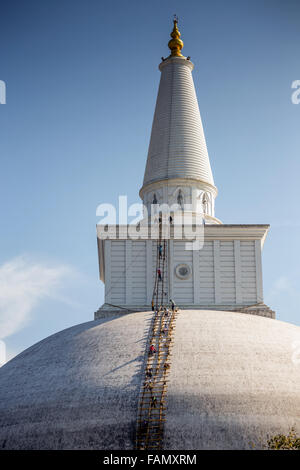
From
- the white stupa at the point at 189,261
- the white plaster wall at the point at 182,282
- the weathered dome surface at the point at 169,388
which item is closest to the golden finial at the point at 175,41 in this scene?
the white stupa at the point at 189,261

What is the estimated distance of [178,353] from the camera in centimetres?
2425

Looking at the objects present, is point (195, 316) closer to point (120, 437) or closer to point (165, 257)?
point (165, 257)

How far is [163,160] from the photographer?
3509 cm

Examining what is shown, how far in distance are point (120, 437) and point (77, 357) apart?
16.0 feet

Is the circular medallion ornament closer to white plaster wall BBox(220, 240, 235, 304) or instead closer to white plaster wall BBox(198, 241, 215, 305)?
white plaster wall BBox(198, 241, 215, 305)

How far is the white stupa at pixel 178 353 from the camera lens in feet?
69.8

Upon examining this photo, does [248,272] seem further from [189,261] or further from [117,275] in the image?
[117,275]

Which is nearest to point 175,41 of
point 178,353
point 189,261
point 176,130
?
point 176,130

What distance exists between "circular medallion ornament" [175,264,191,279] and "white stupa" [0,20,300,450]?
48mm

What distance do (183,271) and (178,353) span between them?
7.81 meters

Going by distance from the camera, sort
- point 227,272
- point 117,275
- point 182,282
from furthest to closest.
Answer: point 227,272 → point 117,275 → point 182,282

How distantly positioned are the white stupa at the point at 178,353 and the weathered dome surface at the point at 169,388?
4cm

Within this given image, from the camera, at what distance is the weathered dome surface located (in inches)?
827
